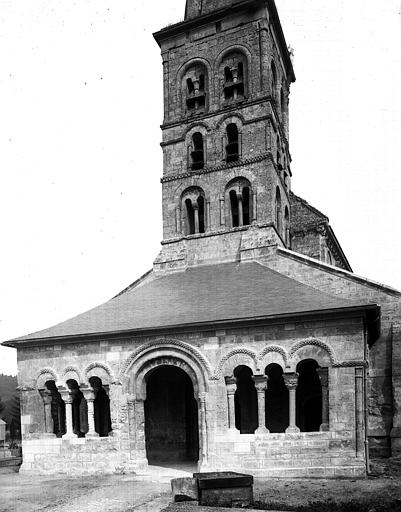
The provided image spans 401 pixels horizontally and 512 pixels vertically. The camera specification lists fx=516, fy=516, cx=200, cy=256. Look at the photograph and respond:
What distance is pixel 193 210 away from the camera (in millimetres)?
23203

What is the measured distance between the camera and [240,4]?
2300 cm

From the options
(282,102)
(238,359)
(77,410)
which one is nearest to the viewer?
(238,359)

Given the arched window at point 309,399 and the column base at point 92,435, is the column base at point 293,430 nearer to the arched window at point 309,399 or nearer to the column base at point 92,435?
the arched window at point 309,399

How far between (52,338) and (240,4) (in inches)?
650

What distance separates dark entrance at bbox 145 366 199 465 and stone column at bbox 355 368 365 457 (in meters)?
6.87

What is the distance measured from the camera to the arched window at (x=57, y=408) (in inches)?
706

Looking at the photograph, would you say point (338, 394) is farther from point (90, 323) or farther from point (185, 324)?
point (90, 323)

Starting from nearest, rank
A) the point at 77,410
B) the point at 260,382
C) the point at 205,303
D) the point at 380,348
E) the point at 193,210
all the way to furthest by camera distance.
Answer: the point at 260,382, the point at 205,303, the point at 380,348, the point at 77,410, the point at 193,210

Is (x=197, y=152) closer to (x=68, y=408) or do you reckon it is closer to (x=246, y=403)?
(x=246, y=403)

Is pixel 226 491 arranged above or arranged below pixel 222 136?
below

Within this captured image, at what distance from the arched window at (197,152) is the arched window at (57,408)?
442 inches

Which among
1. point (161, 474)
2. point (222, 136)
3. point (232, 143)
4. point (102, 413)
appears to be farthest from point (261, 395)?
point (222, 136)

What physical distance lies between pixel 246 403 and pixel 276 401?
3.36 ft

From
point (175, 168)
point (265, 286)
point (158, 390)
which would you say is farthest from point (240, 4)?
point (158, 390)
